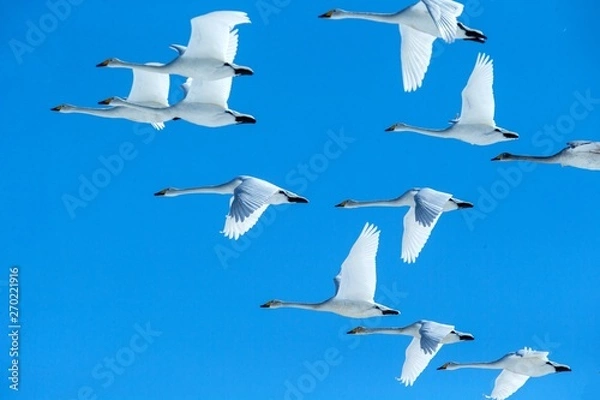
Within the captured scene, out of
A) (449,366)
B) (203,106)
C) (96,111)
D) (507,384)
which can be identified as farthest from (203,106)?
(507,384)

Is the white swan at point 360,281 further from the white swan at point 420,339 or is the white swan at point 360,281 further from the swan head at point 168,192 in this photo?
the swan head at point 168,192

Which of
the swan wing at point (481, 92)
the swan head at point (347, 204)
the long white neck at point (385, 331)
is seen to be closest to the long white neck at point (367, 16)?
the swan wing at point (481, 92)

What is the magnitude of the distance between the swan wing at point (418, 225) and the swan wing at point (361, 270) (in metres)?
0.31

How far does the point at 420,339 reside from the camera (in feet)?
37.4

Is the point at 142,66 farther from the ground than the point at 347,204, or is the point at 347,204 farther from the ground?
the point at 142,66

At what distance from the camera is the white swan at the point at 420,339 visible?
11.4 metres

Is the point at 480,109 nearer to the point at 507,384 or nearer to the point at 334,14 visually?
the point at 334,14

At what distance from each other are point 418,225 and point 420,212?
0.50 meters

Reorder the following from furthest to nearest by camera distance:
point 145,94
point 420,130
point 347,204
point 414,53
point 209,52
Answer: point 347,204 < point 420,130 < point 145,94 < point 414,53 < point 209,52

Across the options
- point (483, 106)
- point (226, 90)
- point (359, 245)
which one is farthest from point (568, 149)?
point (226, 90)

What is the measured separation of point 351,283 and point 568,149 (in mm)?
2045

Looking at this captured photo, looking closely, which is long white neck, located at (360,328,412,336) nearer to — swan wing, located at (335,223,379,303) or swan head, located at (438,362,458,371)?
swan wing, located at (335,223,379,303)

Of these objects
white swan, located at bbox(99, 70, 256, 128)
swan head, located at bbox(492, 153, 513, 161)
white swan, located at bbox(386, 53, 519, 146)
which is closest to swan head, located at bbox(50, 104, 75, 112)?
white swan, located at bbox(99, 70, 256, 128)

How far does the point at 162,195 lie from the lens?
1220 centimetres
